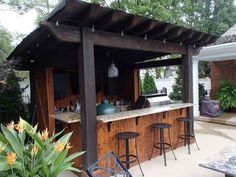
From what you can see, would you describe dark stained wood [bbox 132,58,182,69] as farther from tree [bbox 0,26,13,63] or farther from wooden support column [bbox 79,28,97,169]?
tree [bbox 0,26,13,63]

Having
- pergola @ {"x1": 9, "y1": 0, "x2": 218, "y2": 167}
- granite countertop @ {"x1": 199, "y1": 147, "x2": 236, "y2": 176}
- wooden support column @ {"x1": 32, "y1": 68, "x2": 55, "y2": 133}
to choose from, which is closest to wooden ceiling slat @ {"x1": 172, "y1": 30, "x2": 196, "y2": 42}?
pergola @ {"x1": 9, "y1": 0, "x2": 218, "y2": 167}

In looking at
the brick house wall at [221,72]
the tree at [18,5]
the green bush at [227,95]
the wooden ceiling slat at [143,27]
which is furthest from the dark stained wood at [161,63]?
the tree at [18,5]

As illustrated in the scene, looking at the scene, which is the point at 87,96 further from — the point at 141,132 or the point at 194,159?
the point at 194,159

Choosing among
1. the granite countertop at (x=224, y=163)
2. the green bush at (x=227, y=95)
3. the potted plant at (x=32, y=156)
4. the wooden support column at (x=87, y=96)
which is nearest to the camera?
the potted plant at (x=32, y=156)

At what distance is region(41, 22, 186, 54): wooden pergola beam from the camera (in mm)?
3349

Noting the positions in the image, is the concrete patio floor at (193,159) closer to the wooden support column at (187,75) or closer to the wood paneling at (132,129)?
the wood paneling at (132,129)

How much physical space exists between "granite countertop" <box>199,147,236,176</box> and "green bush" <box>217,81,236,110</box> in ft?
21.5

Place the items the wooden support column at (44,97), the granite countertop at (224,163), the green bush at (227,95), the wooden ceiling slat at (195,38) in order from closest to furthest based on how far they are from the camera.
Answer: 1. the granite countertop at (224,163)
2. the wooden ceiling slat at (195,38)
3. the wooden support column at (44,97)
4. the green bush at (227,95)

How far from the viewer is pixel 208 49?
9.07 meters

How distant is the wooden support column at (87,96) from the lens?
12.2 ft

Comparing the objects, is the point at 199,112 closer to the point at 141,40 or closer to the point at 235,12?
the point at 141,40

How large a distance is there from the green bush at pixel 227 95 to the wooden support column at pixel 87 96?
307 inches

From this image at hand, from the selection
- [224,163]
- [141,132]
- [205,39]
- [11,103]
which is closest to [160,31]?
[205,39]

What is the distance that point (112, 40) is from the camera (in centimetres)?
405
